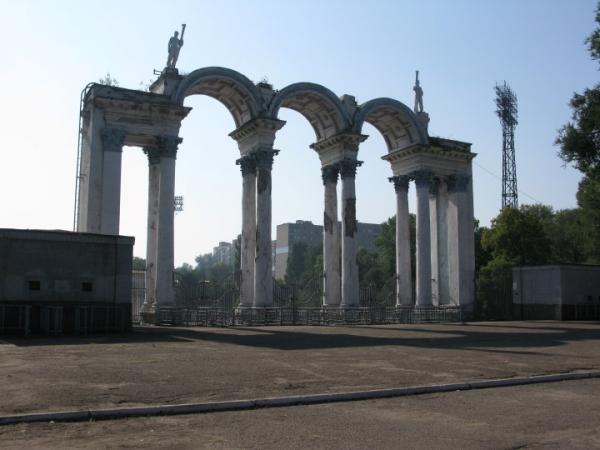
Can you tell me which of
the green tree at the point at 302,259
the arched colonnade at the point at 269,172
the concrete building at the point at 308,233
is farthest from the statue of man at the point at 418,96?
the concrete building at the point at 308,233

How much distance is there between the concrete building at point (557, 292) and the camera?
42.1m

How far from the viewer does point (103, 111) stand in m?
31.2

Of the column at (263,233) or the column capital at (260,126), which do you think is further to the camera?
the column capital at (260,126)

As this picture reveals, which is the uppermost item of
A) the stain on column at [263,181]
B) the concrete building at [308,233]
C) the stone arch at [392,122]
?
the concrete building at [308,233]

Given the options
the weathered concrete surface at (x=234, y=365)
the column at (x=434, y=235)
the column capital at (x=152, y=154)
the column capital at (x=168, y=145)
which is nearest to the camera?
the weathered concrete surface at (x=234, y=365)

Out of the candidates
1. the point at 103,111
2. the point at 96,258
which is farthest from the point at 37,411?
the point at 103,111

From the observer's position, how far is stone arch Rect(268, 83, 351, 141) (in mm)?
35797

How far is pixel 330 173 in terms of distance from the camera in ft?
127

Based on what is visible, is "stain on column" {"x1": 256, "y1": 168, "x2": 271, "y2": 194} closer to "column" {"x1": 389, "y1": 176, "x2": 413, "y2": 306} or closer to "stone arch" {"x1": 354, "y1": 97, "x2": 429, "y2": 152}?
"stone arch" {"x1": 354, "y1": 97, "x2": 429, "y2": 152}

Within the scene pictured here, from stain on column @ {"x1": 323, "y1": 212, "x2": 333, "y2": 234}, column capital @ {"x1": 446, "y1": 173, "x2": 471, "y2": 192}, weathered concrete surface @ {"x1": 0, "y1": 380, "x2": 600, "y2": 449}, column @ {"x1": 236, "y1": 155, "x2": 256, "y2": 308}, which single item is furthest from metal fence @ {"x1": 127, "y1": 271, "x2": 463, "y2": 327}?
weathered concrete surface @ {"x1": 0, "y1": 380, "x2": 600, "y2": 449}

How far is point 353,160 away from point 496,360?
23536 mm

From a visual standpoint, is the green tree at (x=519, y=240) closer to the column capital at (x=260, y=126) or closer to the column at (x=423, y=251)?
the column at (x=423, y=251)

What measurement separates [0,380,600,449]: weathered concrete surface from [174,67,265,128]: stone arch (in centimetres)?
2632

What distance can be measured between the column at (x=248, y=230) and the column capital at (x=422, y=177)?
1149 centimetres
